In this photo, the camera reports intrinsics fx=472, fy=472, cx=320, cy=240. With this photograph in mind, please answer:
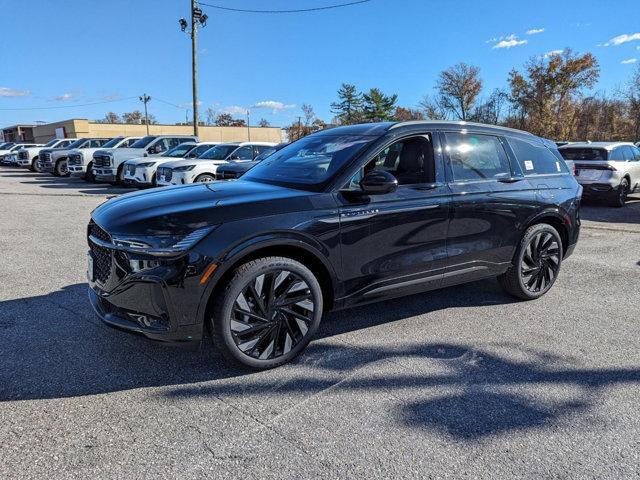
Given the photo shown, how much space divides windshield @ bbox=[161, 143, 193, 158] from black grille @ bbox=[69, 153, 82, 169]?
4.49 m

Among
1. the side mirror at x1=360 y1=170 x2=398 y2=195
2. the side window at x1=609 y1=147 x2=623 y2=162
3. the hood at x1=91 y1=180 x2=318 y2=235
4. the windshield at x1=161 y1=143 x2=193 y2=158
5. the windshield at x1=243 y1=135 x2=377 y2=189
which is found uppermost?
the windshield at x1=161 y1=143 x2=193 y2=158

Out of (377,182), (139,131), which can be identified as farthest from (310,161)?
(139,131)

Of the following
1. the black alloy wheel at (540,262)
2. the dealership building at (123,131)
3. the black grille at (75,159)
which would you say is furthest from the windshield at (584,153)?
the dealership building at (123,131)

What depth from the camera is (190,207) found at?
3.16 m

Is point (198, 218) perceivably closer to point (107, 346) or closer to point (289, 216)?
point (289, 216)

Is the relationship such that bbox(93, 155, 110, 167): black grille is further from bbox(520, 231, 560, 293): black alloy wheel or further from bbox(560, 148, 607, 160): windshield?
bbox(520, 231, 560, 293): black alloy wheel

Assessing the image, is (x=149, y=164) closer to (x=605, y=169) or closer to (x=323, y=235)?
(x=323, y=235)

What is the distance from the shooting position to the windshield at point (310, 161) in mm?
3793

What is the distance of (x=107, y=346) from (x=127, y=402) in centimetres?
87

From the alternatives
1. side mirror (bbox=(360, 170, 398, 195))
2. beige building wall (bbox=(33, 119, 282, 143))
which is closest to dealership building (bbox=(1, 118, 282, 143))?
beige building wall (bbox=(33, 119, 282, 143))

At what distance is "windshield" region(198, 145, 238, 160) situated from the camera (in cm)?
1414

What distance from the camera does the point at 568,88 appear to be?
45000mm

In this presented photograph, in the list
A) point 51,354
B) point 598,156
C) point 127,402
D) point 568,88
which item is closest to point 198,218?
point 127,402

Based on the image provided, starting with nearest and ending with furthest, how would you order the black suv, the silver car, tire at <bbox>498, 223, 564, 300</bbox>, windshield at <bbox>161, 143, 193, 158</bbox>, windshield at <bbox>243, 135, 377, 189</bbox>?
the black suv, windshield at <bbox>243, 135, 377, 189</bbox>, tire at <bbox>498, 223, 564, 300</bbox>, the silver car, windshield at <bbox>161, 143, 193, 158</bbox>
